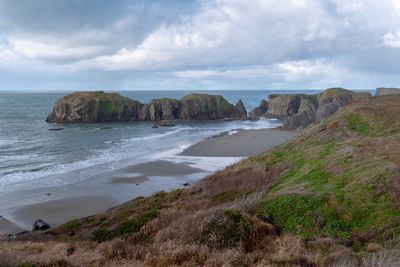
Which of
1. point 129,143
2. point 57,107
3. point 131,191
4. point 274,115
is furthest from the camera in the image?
point 274,115

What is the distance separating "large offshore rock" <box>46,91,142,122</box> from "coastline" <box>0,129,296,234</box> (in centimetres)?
5860

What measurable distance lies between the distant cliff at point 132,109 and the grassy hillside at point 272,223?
8721cm

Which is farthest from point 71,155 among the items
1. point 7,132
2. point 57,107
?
point 57,107

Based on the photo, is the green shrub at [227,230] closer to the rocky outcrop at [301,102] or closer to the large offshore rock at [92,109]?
the rocky outcrop at [301,102]

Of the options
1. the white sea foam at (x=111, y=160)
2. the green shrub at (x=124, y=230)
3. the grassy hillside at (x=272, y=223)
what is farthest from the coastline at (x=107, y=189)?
the green shrub at (x=124, y=230)

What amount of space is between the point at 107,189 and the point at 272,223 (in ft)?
75.9

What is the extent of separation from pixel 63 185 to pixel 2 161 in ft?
55.0

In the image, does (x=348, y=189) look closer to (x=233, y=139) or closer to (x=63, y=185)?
(x=63, y=185)

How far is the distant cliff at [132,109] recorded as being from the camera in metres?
108

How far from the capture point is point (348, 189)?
54.7ft

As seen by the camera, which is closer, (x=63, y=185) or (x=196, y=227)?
(x=196, y=227)

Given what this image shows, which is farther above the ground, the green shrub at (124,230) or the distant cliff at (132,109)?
the distant cliff at (132,109)

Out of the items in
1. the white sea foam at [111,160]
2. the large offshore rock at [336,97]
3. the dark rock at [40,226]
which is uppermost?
the large offshore rock at [336,97]

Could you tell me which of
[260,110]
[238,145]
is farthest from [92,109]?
[238,145]
